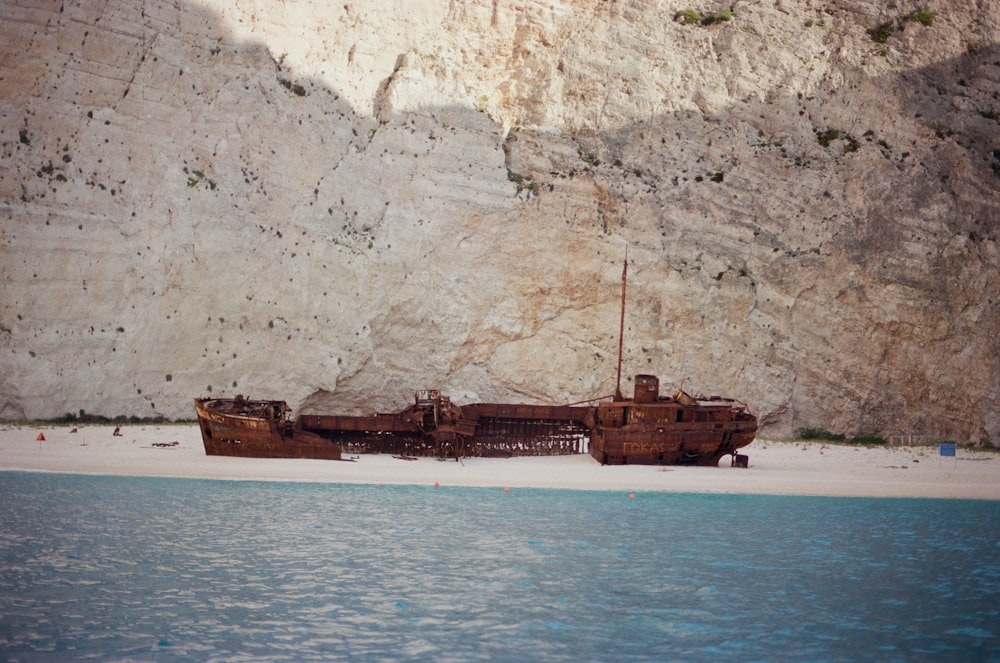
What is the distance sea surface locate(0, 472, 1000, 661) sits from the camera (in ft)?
32.7

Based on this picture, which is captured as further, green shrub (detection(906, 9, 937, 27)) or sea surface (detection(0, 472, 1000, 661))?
green shrub (detection(906, 9, 937, 27))

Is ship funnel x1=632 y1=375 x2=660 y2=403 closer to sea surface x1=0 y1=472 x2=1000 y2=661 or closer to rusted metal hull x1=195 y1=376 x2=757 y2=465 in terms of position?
rusted metal hull x1=195 y1=376 x2=757 y2=465

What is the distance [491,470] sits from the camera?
23219mm

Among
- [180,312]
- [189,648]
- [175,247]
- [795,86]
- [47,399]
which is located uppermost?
[795,86]

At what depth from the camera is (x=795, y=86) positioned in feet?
126

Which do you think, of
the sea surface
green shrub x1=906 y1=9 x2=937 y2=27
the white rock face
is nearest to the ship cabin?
the sea surface

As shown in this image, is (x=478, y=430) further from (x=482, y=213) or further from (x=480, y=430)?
(x=482, y=213)

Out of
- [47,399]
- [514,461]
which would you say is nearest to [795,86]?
[514,461]

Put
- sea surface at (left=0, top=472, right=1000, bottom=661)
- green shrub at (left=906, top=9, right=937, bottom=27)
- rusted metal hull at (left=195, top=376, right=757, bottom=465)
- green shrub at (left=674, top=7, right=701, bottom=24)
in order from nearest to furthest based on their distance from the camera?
sea surface at (left=0, top=472, right=1000, bottom=661)
rusted metal hull at (left=195, top=376, right=757, bottom=465)
green shrub at (left=674, top=7, right=701, bottom=24)
green shrub at (left=906, top=9, right=937, bottom=27)

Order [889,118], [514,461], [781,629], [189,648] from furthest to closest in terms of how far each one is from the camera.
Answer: [889,118], [514,461], [781,629], [189,648]

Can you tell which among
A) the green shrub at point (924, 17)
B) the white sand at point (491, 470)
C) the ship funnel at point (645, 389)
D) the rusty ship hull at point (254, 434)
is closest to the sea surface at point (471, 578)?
the white sand at point (491, 470)

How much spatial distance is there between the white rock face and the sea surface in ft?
35.0

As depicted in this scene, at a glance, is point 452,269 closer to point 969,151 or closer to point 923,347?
point 923,347

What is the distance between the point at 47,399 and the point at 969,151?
3489cm
